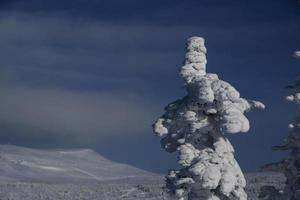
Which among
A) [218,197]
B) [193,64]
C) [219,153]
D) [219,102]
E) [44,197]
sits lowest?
[218,197]

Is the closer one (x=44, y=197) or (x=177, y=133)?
(x=177, y=133)

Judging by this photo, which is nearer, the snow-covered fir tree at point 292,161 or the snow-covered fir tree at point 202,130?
the snow-covered fir tree at point 202,130

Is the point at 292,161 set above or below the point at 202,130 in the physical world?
below

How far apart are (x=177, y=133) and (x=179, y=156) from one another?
1016 mm

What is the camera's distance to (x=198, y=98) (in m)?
24.6

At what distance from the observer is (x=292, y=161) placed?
25.7 meters

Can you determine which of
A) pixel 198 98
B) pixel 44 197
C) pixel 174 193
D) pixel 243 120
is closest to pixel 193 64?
pixel 198 98

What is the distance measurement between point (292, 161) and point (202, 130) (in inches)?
149

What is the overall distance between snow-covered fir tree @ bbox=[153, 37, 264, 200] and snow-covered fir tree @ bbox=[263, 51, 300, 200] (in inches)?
61.8

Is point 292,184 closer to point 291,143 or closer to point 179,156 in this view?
point 291,143

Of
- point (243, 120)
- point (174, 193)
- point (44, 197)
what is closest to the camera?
point (243, 120)

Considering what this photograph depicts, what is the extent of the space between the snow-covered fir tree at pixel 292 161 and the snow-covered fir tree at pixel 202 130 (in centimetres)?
157

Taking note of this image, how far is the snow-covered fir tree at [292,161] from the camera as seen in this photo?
82.6 ft

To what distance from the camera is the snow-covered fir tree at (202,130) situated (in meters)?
24.2
